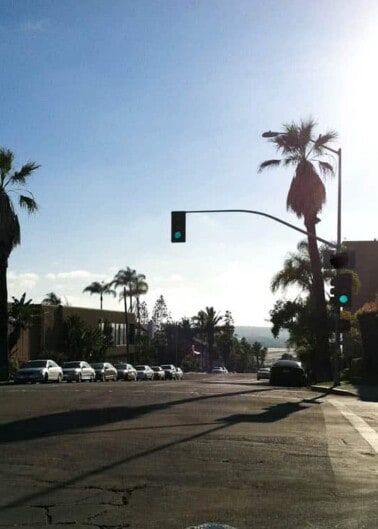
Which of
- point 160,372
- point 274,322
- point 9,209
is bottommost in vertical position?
point 160,372

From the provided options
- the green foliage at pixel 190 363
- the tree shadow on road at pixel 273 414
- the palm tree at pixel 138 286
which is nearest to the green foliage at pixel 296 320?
the tree shadow on road at pixel 273 414

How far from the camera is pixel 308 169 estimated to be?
136 ft

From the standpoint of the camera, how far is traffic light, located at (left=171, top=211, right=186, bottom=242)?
26.4 metres

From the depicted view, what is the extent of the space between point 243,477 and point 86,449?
3256 mm

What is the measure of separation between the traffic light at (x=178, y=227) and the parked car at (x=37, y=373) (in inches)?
718

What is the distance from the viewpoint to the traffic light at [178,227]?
2642cm

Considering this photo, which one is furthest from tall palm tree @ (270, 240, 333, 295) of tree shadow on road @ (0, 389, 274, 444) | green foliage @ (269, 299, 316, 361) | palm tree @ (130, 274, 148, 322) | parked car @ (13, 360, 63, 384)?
palm tree @ (130, 274, 148, 322)

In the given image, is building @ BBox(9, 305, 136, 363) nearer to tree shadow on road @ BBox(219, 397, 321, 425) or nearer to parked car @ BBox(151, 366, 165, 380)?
parked car @ BBox(151, 366, 165, 380)

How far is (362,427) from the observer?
16.2 metres

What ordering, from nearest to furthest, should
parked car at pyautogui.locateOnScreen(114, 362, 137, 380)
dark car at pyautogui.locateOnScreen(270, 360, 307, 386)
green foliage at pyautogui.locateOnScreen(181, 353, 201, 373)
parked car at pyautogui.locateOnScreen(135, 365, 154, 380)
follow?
dark car at pyautogui.locateOnScreen(270, 360, 307, 386) < parked car at pyautogui.locateOnScreen(114, 362, 137, 380) < parked car at pyautogui.locateOnScreen(135, 365, 154, 380) < green foliage at pyautogui.locateOnScreen(181, 353, 201, 373)

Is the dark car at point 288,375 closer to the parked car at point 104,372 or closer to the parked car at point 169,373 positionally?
the parked car at point 104,372

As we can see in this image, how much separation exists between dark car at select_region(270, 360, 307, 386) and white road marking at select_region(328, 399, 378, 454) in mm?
14917

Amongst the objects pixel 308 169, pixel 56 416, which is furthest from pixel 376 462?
pixel 308 169

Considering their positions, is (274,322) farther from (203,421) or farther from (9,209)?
(203,421)
